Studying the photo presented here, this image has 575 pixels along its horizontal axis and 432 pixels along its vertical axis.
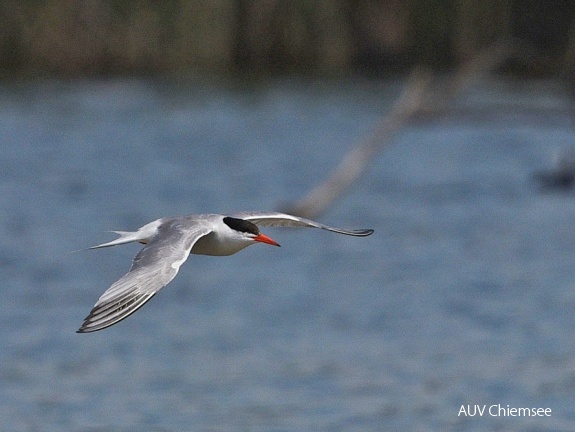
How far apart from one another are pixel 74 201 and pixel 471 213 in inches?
213

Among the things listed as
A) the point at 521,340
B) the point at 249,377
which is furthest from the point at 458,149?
the point at 249,377

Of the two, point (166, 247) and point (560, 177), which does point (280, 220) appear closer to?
point (166, 247)

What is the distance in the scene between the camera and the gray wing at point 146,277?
14.1 ft

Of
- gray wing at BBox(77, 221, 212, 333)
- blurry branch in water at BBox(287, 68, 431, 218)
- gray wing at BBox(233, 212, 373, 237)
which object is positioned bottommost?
blurry branch in water at BBox(287, 68, 431, 218)

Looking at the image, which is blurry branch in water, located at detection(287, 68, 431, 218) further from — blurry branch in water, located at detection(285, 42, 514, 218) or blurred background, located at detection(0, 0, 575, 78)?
blurred background, located at detection(0, 0, 575, 78)

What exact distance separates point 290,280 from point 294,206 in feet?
4.48

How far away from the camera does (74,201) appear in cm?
1716

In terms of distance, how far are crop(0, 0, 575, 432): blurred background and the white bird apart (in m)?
3.22

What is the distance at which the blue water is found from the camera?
9.28m

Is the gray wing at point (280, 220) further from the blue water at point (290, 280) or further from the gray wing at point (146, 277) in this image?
the blue water at point (290, 280)

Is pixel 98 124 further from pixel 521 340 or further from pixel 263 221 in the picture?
pixel 263 221

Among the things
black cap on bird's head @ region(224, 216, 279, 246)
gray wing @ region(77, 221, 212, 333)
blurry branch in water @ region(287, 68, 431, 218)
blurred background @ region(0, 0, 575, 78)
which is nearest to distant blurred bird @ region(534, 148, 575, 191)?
blurred background @ region(0, 0, 575, 78)

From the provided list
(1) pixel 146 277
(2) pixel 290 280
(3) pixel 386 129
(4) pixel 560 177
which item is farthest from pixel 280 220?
(4) pixel 560 177

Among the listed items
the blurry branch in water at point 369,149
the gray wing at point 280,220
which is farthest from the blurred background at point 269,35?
the gray wing at point 280,220
